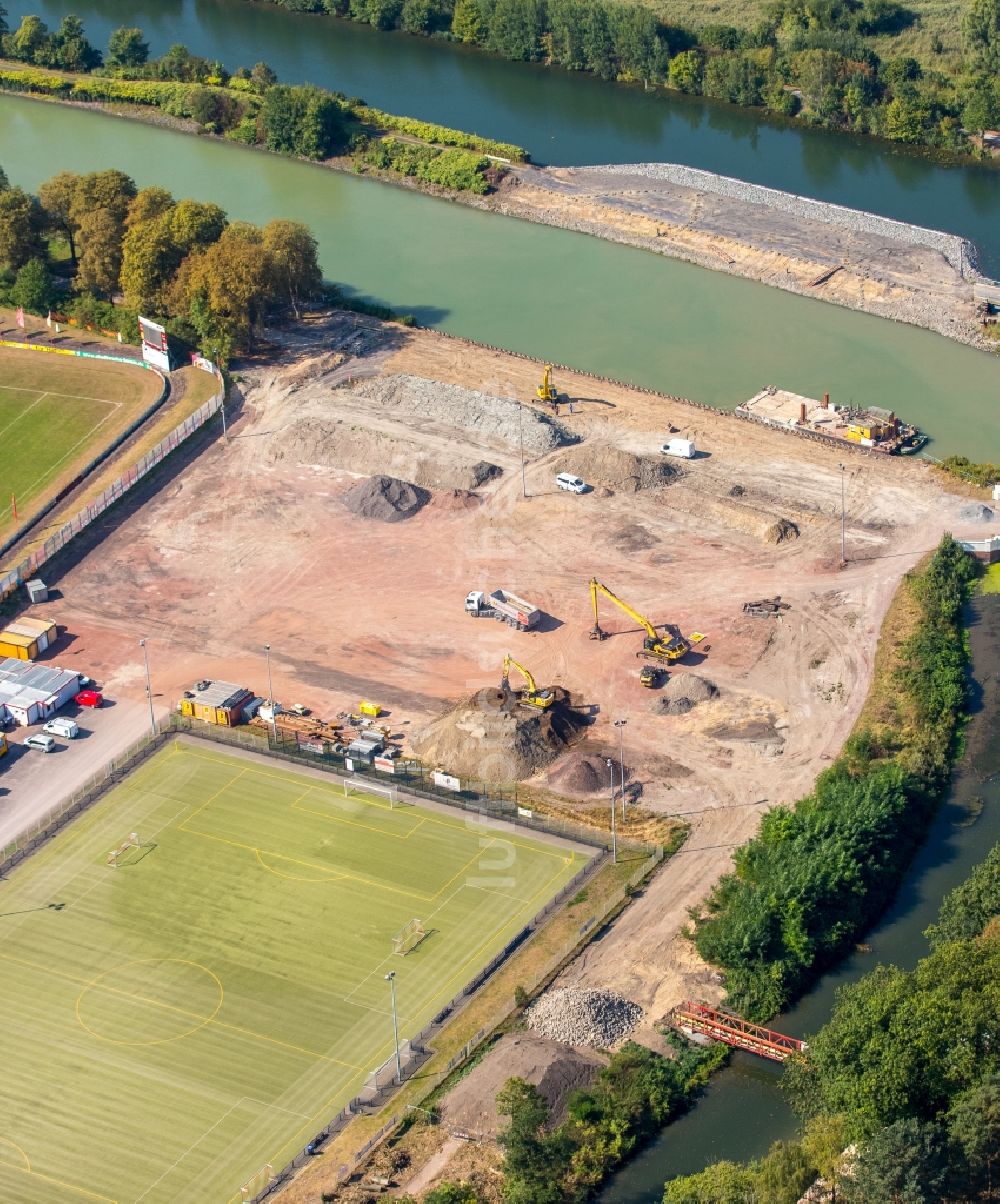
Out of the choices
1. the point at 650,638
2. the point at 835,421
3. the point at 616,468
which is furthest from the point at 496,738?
the point at 835,421

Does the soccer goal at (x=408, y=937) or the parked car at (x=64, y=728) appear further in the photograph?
the parked car at (x=64, y=728)

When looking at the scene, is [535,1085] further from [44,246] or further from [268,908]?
[44,246]

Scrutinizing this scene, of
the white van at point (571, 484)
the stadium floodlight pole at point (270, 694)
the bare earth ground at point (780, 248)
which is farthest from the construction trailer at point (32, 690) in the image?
→ the bare earth ground at point (780, 248)

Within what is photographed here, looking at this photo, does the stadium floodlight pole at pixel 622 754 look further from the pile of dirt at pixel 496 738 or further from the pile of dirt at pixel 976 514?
the pile of dirt at pixel 976 514

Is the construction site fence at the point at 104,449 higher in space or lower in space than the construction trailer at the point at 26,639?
higher

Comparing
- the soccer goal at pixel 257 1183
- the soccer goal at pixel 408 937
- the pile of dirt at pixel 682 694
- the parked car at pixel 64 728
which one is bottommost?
the soccer goal at pixel 257 1183

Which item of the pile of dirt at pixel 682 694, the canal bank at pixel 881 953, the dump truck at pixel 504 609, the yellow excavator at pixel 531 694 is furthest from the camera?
the dump truck at pixel 504 609

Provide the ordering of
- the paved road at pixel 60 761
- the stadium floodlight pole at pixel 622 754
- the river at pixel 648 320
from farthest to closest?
the river at pixel 648 320, the paved road at pixel 60 761, the stadium floodlight pole at pixel 622 754
